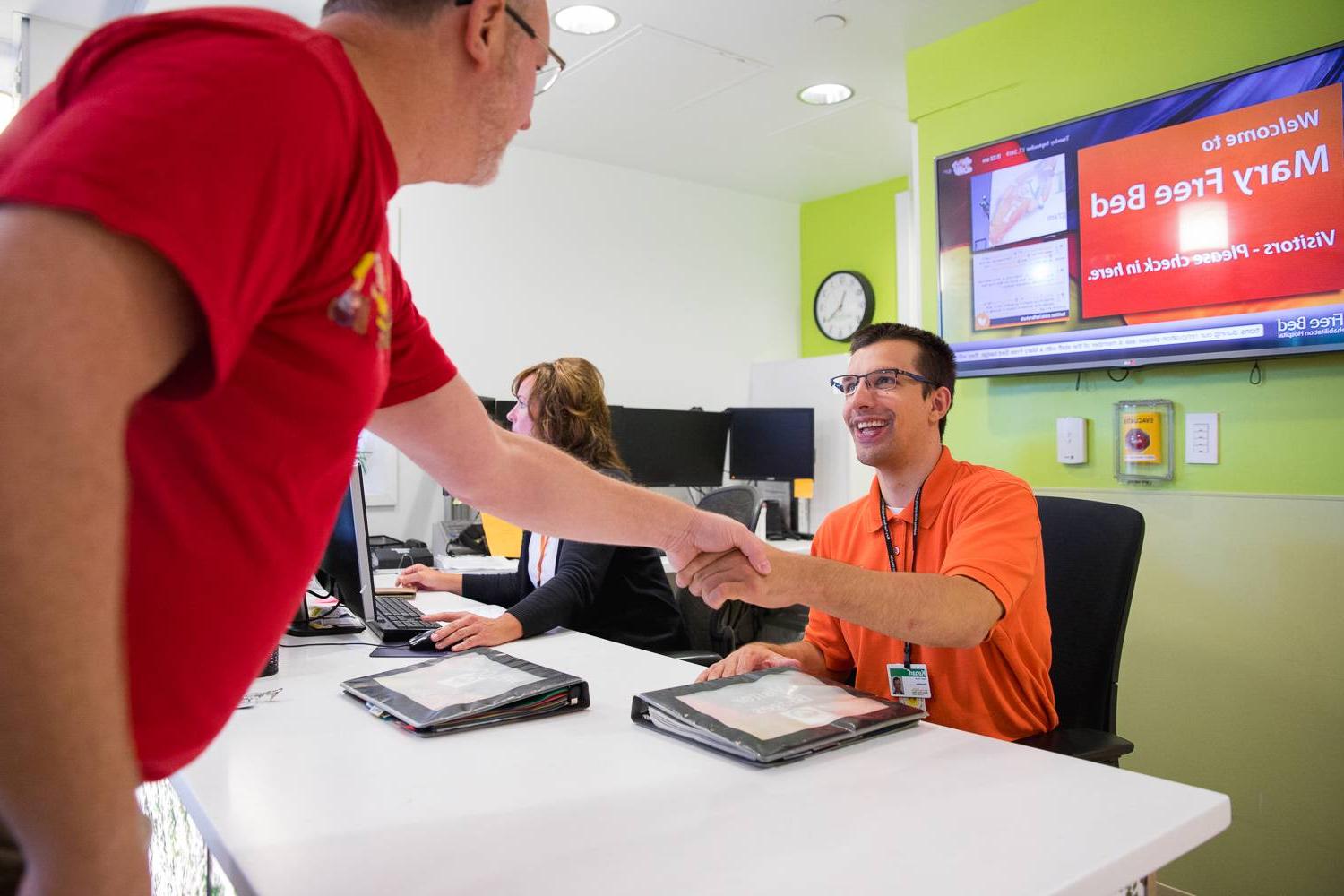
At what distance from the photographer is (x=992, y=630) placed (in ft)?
5.28

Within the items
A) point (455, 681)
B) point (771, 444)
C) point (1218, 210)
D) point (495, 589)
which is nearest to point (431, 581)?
point (495, 589)

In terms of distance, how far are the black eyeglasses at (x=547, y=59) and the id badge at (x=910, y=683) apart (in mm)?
1167

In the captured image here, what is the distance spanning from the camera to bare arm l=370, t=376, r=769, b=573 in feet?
3.67

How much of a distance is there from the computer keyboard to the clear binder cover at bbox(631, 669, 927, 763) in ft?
2.70

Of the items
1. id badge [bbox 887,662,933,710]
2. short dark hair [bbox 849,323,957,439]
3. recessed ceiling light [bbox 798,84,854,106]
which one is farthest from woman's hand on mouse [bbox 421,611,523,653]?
recessed ceiling light [bbox 798,84,854,106]

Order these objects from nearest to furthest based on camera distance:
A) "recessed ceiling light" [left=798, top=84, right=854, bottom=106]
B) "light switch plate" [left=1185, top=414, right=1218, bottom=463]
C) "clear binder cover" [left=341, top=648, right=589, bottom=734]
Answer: "clear binder cover" [left=341, top=648, right=589, bottom=734] → "light switch plate" [left=1185, top=414, right=1218, bottom=463] → "recessed ceiling light" [left=798, top=84, right=854, bottom=106]

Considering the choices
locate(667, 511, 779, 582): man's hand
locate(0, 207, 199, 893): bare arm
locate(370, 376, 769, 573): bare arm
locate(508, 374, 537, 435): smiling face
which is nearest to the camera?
locate(0, 207, 199, 893): bare arm

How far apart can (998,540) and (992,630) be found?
0.53 ft

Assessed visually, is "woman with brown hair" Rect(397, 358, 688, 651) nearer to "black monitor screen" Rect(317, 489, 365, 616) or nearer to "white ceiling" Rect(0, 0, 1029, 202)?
"black monitor screen" Rect(317, 489, 365, 616)

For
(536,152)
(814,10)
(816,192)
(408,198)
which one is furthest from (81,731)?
(816,192)

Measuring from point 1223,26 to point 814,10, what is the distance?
1338 mm

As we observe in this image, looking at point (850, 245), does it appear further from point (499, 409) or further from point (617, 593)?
point (617, 593)

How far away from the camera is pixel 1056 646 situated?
1.83 meters

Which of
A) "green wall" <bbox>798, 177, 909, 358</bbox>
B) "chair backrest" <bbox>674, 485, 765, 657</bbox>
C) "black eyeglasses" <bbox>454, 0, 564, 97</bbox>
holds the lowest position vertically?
"chair backrest" <bbox>674, 485, 765, 657</bbox>
